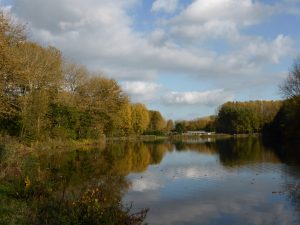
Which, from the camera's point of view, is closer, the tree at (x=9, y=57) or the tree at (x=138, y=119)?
the tree at (x=9, y=57)

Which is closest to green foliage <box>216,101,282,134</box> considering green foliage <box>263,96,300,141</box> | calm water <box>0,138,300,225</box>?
green foliage <box>263,96,300,141</box>

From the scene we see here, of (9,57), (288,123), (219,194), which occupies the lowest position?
(219,194)

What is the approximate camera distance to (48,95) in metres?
52.4

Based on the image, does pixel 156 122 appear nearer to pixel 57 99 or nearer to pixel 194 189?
pixel 57 99

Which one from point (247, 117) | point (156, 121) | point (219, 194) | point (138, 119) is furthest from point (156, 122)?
point (219, 194)

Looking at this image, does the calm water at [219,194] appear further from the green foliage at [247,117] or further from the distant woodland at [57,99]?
the green foliage at [247,117]

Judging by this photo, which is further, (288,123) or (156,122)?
(156,122)

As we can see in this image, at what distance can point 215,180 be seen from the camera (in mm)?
25828

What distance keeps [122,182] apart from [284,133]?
207 feet

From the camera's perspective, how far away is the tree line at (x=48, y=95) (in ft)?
94.0

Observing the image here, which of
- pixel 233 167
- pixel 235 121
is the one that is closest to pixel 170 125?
pixel 235 121

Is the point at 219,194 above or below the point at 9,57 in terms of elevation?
below

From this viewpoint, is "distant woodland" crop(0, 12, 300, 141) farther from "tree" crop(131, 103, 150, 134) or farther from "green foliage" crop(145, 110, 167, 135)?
"green foliage" crop(145, 110, 167, 135)

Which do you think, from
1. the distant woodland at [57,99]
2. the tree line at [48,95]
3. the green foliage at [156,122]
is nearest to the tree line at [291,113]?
the distant woodland at [57,99]
